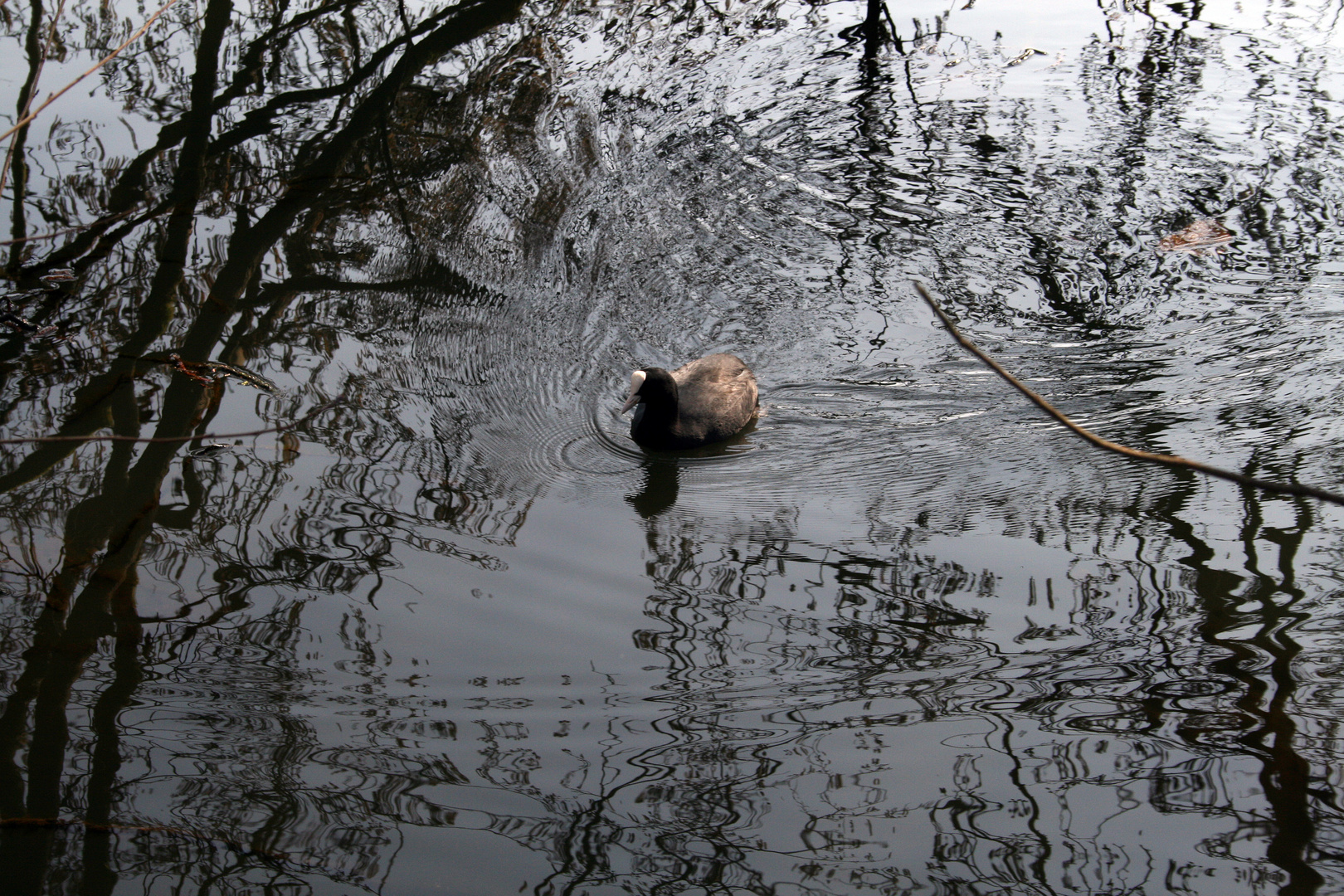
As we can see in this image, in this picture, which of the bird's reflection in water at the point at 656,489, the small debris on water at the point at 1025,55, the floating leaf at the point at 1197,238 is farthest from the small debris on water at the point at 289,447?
the small debris on water at the point at 1025,55

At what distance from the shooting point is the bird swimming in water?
5500mm

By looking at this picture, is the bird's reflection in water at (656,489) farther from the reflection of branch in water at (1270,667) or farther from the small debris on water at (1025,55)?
the small debris on water at (1025,55)

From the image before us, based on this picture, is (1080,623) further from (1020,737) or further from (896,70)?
(896,70)

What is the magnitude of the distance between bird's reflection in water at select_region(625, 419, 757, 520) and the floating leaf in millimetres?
3291

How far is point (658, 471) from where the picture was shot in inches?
214

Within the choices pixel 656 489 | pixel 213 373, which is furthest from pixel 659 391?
pixel 213 373

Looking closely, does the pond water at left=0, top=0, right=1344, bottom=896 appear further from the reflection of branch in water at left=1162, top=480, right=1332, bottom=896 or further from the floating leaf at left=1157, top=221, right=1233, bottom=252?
the floating leaf at left=1157, top=221, right=1233, bottom=252

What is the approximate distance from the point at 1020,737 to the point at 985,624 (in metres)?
0.63

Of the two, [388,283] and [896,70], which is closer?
[388,283]

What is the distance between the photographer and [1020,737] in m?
3.52

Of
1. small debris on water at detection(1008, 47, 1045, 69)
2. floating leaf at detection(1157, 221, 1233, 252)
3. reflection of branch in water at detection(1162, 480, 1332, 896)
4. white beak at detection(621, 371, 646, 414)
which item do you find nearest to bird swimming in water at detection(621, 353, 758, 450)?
white beak at detection(621, 371, 646, 414)

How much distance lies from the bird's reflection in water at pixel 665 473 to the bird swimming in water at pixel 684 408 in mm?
44

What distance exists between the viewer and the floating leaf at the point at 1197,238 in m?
6.95

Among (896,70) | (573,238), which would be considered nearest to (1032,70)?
(896,70)
